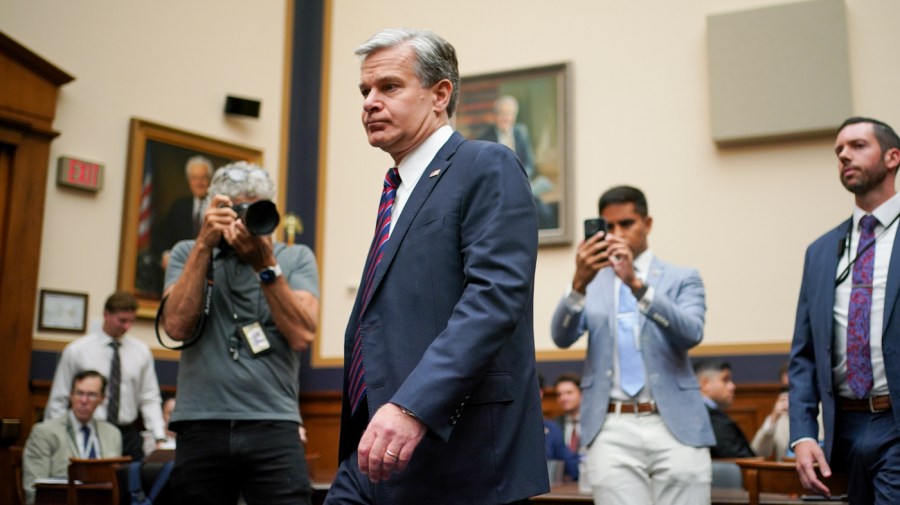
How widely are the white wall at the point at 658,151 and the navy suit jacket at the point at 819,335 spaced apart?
3921 mm

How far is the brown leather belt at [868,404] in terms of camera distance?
2621 millimetres

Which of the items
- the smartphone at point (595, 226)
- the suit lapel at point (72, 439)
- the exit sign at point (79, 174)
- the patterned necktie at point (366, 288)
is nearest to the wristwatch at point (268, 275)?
the patterned necktie at point (366, 288)

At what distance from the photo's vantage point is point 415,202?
1921mm

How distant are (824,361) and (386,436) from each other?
5.45 feet

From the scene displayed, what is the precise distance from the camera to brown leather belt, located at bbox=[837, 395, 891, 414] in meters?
2.62

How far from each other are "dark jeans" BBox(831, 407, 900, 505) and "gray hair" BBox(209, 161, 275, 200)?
5.87ft

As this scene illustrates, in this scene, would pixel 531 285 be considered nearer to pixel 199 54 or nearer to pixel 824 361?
pixel 824 361

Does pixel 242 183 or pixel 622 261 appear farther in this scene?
pixel 622 261

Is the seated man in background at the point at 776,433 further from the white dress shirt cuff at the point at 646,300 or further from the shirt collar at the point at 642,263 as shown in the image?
the white dress shirt cuff at the point at 646,300

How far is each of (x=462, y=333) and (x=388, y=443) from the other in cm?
22

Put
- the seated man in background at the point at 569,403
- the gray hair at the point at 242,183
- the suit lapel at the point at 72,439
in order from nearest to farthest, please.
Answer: the gray hair at the point at 242,183, the suit lapel at the point at 72,439, the seated man in background at the point at 569,403

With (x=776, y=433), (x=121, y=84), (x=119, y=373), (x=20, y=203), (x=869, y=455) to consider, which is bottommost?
(x=776, y=433)

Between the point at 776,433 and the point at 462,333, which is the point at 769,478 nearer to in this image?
the point at 462,333

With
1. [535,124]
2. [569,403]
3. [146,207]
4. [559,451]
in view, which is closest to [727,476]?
[559,451]
